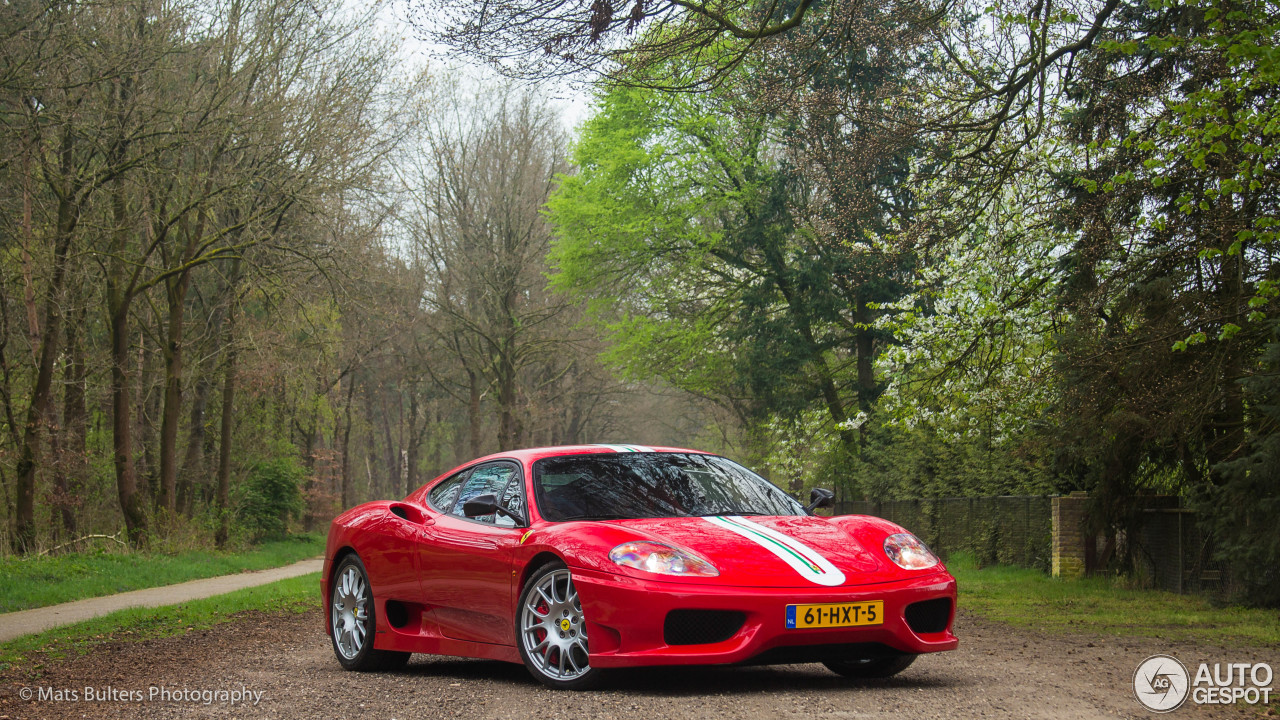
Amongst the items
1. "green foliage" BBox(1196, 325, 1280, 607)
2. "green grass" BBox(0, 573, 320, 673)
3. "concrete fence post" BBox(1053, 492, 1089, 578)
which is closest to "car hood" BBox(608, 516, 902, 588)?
"green grass" BBox(0, 573, 320, 673)

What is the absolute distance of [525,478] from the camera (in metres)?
7.05

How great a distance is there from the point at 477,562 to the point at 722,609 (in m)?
1.86

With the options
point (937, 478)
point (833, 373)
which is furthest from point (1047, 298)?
point (833, 373)

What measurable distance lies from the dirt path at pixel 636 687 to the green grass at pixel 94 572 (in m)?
6.36

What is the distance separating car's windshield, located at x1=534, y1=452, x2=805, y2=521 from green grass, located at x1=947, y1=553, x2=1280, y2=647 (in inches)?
178

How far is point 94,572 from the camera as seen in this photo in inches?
683

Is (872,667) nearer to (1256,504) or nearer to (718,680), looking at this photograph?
(718,680)

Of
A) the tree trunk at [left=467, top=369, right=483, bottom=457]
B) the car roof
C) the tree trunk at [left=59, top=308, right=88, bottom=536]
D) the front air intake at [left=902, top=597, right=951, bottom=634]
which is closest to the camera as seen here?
the front air intake at [left=902, top=597, right=951, bottom=634]

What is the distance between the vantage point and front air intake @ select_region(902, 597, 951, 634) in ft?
19.9

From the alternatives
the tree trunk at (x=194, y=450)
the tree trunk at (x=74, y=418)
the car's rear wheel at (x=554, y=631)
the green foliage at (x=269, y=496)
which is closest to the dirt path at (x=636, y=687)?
the car's rear wheel at (x=554, y=631)

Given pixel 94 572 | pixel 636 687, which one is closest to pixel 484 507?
pixel 636 687

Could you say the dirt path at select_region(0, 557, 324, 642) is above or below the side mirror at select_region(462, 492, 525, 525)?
below

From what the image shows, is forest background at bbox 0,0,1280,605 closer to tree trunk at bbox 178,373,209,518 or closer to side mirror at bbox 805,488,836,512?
tree trunk at bbox 178,373,209,518

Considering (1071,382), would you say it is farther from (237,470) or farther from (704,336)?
(237,470)
